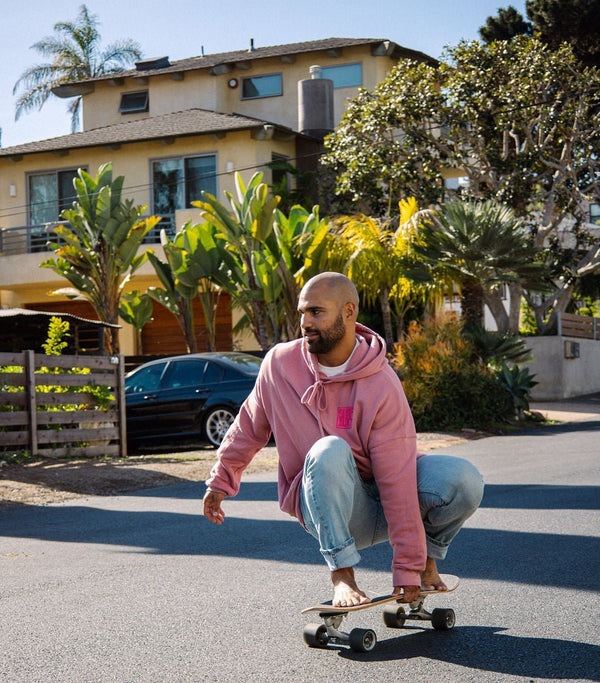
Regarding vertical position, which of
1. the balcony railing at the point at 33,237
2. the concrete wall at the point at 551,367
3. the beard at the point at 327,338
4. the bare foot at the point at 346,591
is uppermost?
the balcony railing at the point at 33,237

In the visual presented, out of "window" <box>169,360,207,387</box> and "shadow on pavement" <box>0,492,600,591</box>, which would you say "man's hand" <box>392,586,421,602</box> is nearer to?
"shadow on pavement" <box>0,492,600,591</box>

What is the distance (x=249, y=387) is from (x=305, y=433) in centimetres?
1233

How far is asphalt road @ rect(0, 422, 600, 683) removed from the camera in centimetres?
431

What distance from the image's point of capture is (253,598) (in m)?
5.72

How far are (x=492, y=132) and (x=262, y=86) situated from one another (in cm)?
1098

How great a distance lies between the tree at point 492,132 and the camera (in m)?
26.8

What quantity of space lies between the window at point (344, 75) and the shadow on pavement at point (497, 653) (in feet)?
105

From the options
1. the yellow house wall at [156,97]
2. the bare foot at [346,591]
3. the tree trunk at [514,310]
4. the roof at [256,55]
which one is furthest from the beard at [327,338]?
the yellow house wall at [156,97]

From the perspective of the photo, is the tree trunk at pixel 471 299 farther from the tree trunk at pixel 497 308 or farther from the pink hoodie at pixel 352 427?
the pink hoodie at pixel 352 427

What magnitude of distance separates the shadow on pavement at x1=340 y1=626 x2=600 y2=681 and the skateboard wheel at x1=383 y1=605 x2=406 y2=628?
0.27 feet

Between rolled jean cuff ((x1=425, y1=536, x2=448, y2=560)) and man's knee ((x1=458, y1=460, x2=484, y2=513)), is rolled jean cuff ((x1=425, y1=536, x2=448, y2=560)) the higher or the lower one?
the lower one

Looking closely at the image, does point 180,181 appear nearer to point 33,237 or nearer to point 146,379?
point 33,237

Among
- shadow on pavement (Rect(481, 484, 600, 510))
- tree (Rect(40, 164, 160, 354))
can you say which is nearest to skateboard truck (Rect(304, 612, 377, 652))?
shadow on pavement (Rect(481, 484, 600, 510))

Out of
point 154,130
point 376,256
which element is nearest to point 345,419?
point 376,256
